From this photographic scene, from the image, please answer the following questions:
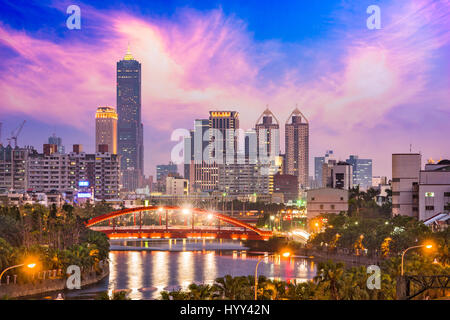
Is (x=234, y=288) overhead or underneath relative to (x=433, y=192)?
underneath

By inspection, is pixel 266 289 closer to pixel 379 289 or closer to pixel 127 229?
pixel 379 289

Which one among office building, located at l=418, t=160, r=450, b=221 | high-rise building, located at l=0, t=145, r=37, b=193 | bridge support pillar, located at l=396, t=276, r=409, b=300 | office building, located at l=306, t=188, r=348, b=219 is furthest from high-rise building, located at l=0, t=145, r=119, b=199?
bridge support pillar, located at l=396, t=276, r=409, b=300

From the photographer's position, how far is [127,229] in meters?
100

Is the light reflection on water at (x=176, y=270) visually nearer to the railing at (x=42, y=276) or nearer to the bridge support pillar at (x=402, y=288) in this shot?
the railing at (x=42, y=276)

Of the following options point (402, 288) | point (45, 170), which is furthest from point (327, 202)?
point (45, 170)

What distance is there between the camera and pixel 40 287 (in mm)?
53375

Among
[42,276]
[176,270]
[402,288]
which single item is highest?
[402,288]

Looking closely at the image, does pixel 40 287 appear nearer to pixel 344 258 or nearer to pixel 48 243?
pixel 48 243

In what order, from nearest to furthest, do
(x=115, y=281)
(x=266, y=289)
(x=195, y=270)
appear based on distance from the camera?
(x=266, y=289), (x=115, y=281), (x=195, y=270)

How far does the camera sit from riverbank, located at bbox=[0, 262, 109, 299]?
1929 inches

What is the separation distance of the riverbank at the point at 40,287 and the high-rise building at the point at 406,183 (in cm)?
4506

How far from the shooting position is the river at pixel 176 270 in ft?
188
